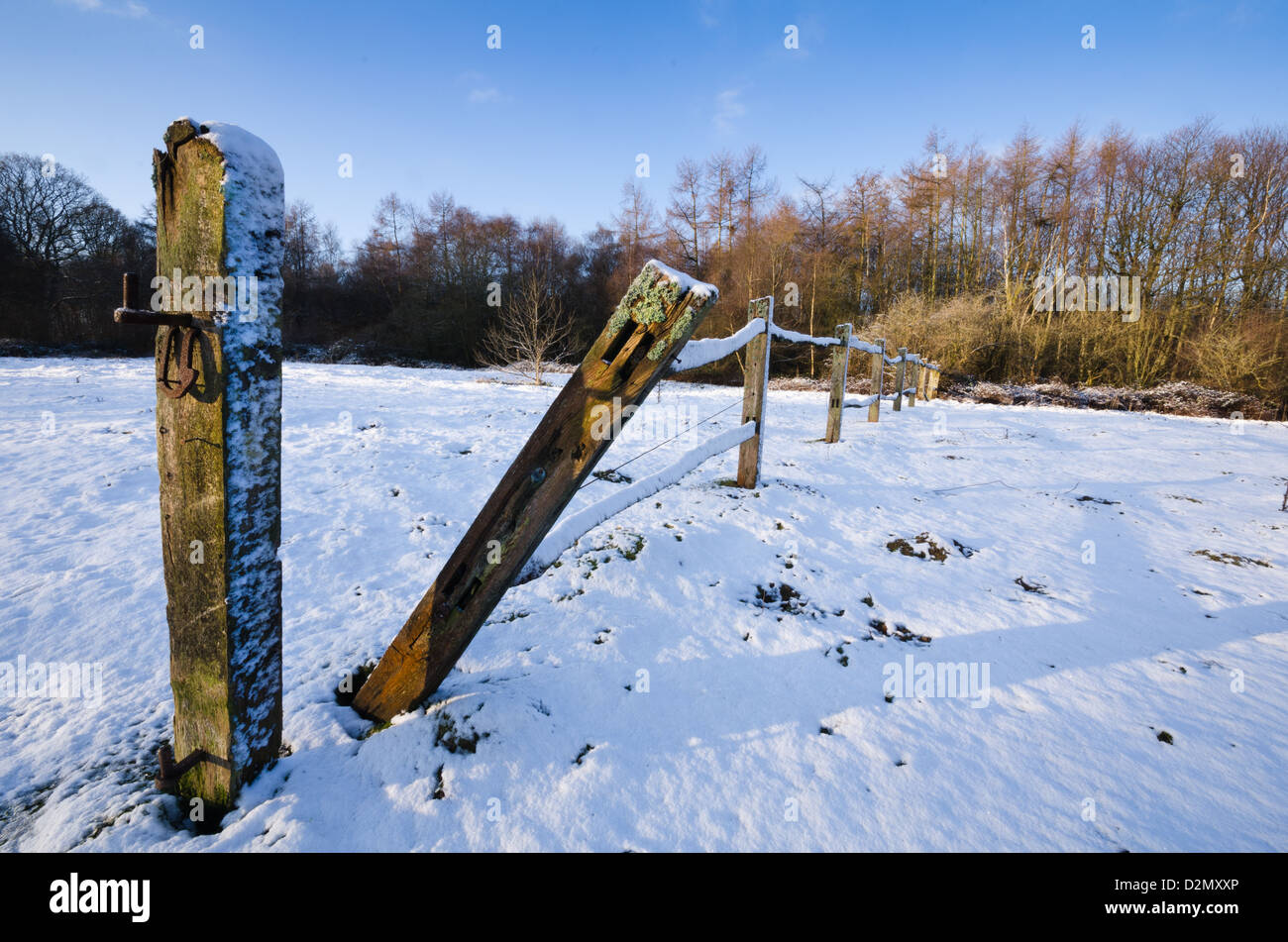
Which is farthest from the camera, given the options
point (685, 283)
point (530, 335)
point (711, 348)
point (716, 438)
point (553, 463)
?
point (530, 335)

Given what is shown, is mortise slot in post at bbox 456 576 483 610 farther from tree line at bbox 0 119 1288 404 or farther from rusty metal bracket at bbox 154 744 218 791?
tree line at bbox 0 119 1288 404

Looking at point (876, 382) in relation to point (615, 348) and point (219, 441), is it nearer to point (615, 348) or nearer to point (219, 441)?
point (615, 348)

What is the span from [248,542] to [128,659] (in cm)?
150

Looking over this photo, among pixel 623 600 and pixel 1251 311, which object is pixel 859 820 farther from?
pixel 1251 311

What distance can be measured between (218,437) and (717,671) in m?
1.93

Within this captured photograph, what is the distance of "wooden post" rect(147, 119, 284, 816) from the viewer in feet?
4.17

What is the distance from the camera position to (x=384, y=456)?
5.02m

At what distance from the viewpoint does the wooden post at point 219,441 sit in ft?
4.17

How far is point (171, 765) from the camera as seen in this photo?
1369 millimetres

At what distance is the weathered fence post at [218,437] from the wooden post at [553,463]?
46 cm

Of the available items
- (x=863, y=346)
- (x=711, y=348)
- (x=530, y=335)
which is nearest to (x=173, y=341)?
(x=711, y=348)

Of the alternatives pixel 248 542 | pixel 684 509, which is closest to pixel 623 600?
pixel 684 509

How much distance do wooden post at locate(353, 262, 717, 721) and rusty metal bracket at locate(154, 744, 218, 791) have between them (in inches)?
21.1

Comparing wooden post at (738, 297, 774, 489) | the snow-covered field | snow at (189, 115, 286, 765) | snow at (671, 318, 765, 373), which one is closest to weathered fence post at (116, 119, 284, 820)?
snow at (189, 115, 286, 765)
